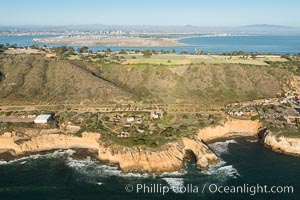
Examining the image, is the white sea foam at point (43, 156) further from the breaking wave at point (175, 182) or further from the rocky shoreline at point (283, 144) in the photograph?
the rocky shoreline at point (283, 144)

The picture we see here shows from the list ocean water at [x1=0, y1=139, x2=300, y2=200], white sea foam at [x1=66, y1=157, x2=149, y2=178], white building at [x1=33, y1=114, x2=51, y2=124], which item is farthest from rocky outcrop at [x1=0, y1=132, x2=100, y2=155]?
white building at [x1=33, y1=114, x2=51, y2=124]

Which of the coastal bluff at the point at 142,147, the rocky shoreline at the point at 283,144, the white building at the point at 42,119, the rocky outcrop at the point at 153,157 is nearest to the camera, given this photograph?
the rocky outcrop at the point at 153,157

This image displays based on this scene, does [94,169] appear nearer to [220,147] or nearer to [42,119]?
[42,119]

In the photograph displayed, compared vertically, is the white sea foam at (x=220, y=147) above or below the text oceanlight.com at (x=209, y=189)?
above

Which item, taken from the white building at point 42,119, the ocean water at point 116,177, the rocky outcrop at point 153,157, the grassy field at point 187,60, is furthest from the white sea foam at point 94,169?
the grassy field at point 187,60

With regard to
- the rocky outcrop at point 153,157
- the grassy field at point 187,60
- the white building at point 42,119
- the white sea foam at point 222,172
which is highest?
the grassy field at point 187,60

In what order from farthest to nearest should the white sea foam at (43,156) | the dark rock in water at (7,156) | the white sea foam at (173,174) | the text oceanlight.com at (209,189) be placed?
the dark rock in water at (7,156), the white sea foam at (43,156), the white sea foam at (173,174), the text oceanlight.com at (209,189)

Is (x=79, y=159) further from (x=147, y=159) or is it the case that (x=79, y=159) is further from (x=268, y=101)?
(x=268, y=101)

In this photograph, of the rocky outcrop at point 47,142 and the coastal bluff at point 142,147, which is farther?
the rocky outcrop at point 47,142

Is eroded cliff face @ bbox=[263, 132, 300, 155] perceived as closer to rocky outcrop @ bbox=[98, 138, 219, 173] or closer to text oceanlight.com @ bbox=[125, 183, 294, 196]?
rocky outcrop @ bbox=[98, 138, 219, 173]
